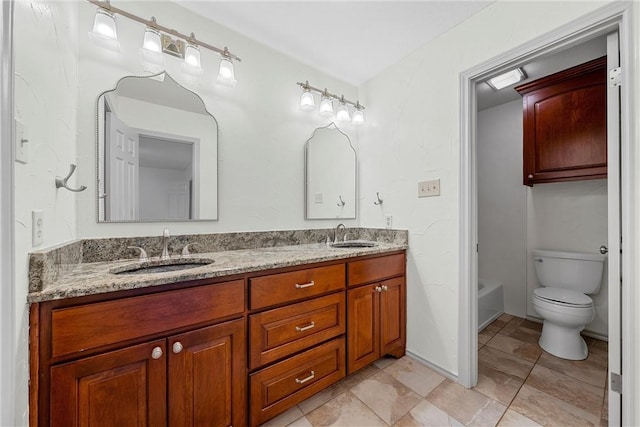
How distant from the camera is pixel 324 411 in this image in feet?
4.68

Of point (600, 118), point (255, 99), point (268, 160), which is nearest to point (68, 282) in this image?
point (268, 160)

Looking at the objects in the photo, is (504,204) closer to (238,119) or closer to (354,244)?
(354,244)

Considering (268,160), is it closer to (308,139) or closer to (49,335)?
(308,139)

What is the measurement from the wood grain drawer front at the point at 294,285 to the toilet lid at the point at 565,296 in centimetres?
173

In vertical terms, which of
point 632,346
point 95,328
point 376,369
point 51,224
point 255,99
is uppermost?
point 255,99

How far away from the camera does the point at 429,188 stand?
1863 mm

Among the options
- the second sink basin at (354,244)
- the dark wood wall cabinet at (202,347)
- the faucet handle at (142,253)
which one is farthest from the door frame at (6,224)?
the second sink basin at (354,244)

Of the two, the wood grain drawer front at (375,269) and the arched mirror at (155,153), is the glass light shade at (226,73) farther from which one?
the wood grain drawer front at (375,269)

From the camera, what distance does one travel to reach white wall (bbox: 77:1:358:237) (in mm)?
1330

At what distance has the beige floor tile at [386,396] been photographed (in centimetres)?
141

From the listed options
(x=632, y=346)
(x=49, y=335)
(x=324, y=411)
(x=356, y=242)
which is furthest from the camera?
(x=356, y=242)

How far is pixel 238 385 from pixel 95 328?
2.05 feet

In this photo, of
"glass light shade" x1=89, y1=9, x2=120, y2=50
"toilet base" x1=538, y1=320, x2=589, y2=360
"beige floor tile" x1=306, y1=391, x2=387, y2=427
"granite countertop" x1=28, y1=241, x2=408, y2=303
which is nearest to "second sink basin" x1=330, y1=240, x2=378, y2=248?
→ "granite countertop" x1=28, y1=241, x2=408, y2=303

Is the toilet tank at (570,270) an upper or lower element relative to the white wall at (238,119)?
lower
